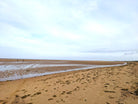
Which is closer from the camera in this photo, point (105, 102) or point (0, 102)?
point (105, 102)

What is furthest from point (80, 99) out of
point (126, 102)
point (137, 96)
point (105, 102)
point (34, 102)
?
point (137, 96)

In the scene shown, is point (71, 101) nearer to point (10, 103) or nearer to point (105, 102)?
point (105, 102)

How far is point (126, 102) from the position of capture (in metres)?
4.00

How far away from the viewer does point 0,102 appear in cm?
486

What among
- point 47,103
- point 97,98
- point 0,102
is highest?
point 97,98

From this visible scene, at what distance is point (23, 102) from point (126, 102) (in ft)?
19.1

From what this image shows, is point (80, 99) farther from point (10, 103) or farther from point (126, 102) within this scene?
point (10, 103)

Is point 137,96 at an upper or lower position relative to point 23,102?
upper

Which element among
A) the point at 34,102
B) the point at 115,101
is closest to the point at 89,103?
the point at 115,101

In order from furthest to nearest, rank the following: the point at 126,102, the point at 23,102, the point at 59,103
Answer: the point at 23,102 < the point at 59,103 < the point at 126,102

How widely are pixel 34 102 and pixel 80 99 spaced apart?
2.77 metres

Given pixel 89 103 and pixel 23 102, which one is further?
pixel 23 102

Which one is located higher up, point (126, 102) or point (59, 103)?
point (126, 102)

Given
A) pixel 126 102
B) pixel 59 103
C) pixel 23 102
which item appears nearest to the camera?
pixel 126 102
